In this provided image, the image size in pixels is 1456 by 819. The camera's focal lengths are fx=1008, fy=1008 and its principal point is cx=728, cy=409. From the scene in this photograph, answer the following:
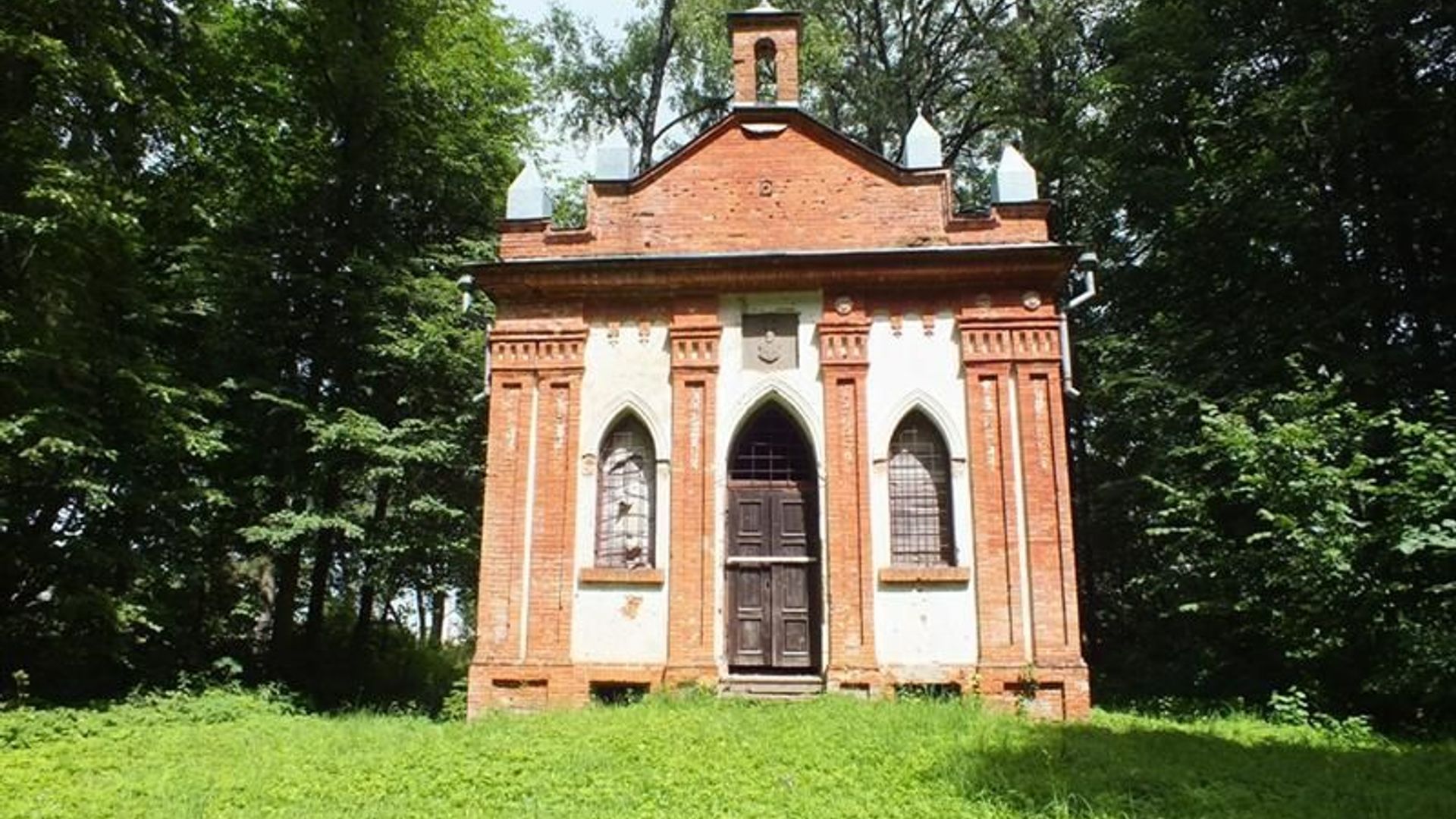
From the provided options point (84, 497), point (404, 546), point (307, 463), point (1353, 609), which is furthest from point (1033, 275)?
point (84, 497)

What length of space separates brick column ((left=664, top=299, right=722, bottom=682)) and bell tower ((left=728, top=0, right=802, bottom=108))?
10.4ft

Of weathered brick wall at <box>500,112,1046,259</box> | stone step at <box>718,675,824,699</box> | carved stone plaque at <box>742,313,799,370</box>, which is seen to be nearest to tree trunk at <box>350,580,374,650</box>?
weathered brick wall at <box>500,112,1046,259</box>

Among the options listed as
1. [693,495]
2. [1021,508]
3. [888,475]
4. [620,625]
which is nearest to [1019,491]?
[1021,508]

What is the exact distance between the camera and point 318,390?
16703 millimetres

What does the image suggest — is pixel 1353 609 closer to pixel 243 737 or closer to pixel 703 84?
pixel 243 737

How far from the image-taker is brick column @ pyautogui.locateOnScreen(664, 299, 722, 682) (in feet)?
37.5

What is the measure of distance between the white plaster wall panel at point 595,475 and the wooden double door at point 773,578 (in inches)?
36.6

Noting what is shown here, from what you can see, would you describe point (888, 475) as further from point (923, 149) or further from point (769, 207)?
point (923, 149)

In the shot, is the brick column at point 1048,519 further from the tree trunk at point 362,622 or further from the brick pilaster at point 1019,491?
the tree trunk at point 362,622

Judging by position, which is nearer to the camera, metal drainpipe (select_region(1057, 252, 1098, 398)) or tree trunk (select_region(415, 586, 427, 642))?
metal drainpipe (select_region(1057, 252, 1098, 398))

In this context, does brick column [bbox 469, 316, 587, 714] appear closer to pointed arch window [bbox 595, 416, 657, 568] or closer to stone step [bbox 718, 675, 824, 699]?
pointed arch window [bbox 595, 416, 657, 568]

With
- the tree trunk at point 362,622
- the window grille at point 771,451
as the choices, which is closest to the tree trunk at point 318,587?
the tree trunk at point 362,622

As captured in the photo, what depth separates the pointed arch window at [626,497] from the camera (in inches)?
479

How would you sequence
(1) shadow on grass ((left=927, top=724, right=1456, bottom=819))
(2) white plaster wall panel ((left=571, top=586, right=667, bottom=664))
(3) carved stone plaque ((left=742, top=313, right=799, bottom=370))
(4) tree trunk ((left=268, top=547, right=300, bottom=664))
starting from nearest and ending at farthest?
(1) shadow on grass ((left=927, top=724, right=1456, bottom=819))
(2) white plaster wall panel ((left=571, top=586, right=667, bottom=664))
(3) carved stone plaque ((left=742, top=313, right=799, bottom=370))
(4) tree trunk ((left=268, top=547, right=300, bottom=664))
